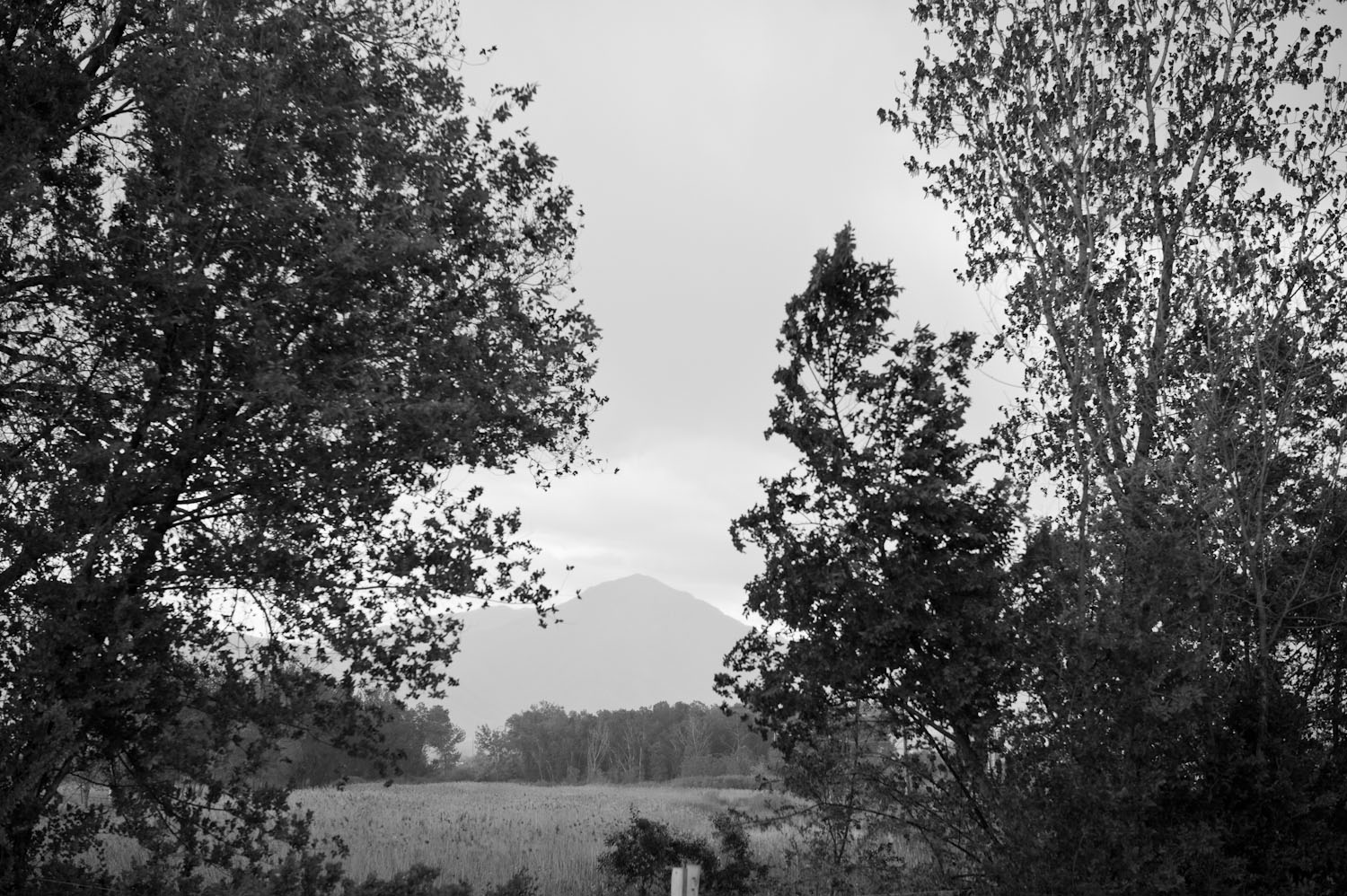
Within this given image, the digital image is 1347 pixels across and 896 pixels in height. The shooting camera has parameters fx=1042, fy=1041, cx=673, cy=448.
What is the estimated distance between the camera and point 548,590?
33.1 ft

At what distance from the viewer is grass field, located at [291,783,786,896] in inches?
534

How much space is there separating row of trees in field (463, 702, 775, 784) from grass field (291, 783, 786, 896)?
40005 millimetres

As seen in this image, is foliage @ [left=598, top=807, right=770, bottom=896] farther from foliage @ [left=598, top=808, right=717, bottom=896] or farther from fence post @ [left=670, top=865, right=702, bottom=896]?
fence post @ [left=670, top=865, right=702, bottom=896]

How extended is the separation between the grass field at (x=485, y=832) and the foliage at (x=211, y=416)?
206 cm

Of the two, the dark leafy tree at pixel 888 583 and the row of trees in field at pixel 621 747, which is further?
the row of trees in field at pixel 621 747

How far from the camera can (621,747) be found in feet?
235

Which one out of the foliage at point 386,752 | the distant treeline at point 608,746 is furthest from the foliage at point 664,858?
the distant treeline at point 608,746

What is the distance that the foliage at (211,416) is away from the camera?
7.91m

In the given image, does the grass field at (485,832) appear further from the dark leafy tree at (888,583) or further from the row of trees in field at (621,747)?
the row of trees in field at (621,747)

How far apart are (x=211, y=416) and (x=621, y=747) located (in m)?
66.3

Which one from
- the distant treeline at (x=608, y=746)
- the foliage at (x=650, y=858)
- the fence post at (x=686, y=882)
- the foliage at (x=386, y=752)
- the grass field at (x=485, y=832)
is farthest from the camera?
the distant treeline at (x=608, y=746)

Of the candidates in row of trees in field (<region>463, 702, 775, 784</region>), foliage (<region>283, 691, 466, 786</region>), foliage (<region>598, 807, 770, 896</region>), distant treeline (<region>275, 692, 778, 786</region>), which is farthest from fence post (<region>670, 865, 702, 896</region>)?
row of trees in field (<region>463, 702, 775, 784</region>)

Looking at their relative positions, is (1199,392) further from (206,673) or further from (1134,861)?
(206,673)

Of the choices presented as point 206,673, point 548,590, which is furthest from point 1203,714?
point 206,673
